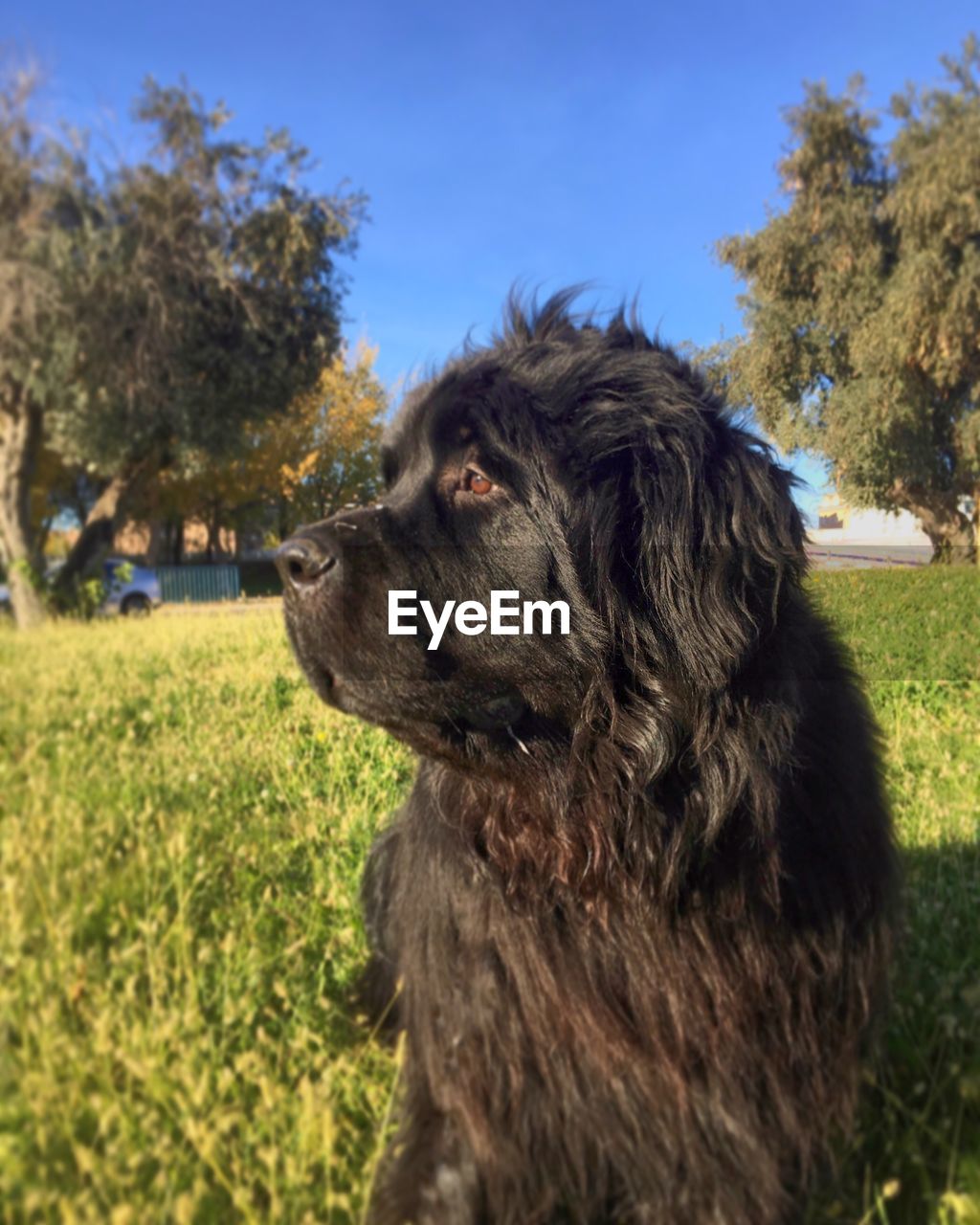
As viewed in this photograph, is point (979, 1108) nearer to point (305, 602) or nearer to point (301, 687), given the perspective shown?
point (305, 602)

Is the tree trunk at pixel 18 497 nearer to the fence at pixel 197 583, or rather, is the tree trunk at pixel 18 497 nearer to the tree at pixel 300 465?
the fence at pixel 197 583

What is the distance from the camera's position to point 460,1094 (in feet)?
4.93

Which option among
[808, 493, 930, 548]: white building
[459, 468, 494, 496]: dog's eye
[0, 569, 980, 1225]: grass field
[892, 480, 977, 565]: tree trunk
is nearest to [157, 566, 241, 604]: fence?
[0, 569, 980, 1225]: grass field

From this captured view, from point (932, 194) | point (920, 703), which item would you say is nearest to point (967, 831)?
point (920, 703)

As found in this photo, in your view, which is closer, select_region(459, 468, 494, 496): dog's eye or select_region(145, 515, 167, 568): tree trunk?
select_region(459, 468, 494, 496): dog's eye

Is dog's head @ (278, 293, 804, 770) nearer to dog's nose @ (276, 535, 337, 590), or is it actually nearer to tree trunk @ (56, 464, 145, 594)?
dog's nose @ (276, 535, 337, 590)

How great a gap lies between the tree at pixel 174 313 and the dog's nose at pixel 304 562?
5.94 ft

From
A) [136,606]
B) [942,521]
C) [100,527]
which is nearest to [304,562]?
[942,521]

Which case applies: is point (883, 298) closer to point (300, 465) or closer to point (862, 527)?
point (862, 527)

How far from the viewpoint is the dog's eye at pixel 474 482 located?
1672 millimetres

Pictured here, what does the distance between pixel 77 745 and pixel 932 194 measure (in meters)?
3.38

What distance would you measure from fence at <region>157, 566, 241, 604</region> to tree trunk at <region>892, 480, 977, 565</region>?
9.65 ft

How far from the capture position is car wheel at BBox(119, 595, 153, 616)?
11.5 ft

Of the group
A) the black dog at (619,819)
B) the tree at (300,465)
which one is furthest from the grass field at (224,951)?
the tree at (300,465)
